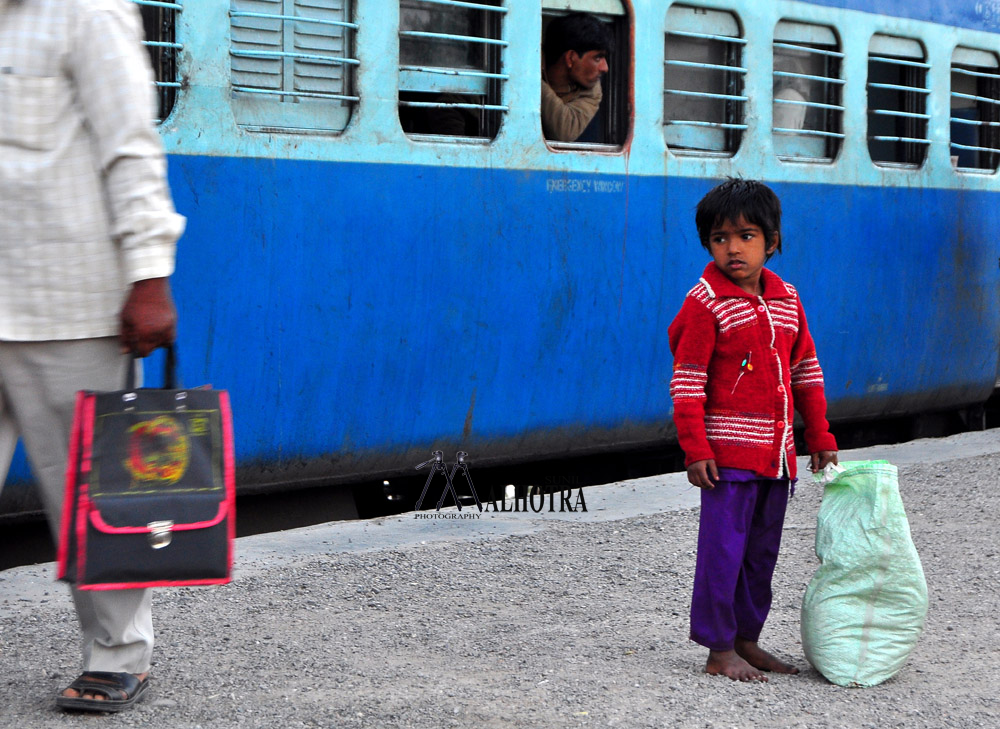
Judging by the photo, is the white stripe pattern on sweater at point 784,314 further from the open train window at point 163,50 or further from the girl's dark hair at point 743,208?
the open train window at point 163,50

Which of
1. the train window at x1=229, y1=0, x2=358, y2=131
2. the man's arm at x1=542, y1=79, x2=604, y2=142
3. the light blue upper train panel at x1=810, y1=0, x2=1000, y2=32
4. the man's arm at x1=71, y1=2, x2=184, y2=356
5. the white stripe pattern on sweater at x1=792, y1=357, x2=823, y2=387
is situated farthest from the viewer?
the light blue upper train panel at x1=810, y1=0, x2=1000, y2=32

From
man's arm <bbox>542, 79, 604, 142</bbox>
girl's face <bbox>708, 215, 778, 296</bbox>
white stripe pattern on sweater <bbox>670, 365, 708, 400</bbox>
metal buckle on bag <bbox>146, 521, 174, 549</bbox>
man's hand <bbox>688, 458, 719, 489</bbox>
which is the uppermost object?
man's arm <bbox>542, 79, 604, 142</bbox>

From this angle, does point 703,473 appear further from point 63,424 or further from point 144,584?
point 63,424

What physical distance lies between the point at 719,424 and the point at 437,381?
224 centimetres

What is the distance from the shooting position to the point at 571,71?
19.0 ft

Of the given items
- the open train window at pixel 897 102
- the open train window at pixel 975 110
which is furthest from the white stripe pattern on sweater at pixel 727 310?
the open train window at pixel 975 110

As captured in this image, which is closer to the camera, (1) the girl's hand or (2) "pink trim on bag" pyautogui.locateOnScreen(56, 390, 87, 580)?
(2) "pink trim on bag" pyautogui.locateOnScreen(56, 390, 87, 580)

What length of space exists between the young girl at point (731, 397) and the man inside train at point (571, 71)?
7.70 ft

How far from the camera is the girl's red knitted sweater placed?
3.38m

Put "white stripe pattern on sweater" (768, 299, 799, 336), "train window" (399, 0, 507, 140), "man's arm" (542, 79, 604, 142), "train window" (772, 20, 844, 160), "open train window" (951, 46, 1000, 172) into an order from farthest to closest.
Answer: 1. "open train window" (951, 46, 1000, 172)
2. "train window" (772, 20, 844, 160)
3. "man's arm" (542, 79, 604, 142)
4. "train window" (399, 0, 507, 140)
5. "white stripe pattern on sweater" (768, 299, 799, 336)

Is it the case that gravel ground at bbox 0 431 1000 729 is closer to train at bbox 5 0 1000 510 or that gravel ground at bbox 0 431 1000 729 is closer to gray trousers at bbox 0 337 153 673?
gray trousers at bbox 0 337 153 673

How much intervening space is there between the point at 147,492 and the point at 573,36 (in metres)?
3.42

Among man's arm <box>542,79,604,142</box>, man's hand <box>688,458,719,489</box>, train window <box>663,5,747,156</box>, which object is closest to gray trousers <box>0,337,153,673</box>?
man's hand <box>688,458,719,489</box>

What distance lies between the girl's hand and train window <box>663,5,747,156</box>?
2.88m
